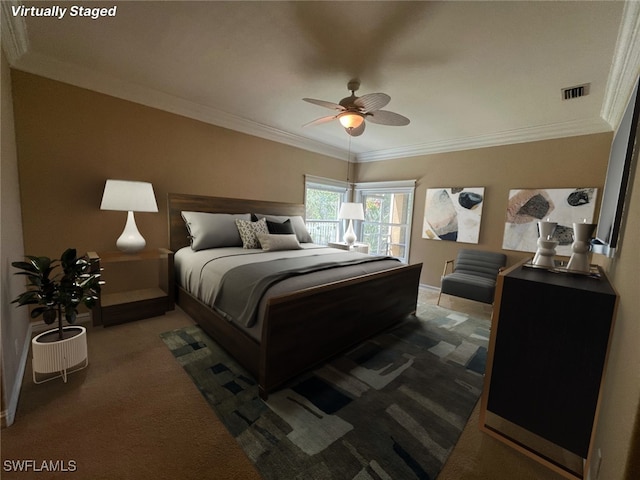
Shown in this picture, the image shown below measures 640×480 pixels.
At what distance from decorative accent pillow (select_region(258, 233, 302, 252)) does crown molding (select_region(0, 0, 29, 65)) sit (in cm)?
244

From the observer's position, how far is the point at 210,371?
195 cm

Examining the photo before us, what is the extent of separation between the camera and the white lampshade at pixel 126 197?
244 centimetres

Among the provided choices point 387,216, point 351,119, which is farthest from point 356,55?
point 387,216

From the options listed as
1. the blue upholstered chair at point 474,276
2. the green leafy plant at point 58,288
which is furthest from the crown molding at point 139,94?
the blue upholstered chair at point 474,276

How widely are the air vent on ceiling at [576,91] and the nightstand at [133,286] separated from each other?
4.29 metres

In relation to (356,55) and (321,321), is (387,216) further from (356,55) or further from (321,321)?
(321,321)

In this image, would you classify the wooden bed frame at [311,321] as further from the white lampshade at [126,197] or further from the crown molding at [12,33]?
the crown molding at [12,33]

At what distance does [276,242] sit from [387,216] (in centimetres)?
293

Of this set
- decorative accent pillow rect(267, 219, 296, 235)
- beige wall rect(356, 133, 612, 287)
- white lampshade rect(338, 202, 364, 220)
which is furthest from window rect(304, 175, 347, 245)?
decorative accent pillow rect(267, 219, 296, 235)

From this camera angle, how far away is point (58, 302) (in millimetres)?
1708

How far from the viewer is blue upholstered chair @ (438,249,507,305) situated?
3.21 m

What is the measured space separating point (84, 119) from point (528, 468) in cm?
432

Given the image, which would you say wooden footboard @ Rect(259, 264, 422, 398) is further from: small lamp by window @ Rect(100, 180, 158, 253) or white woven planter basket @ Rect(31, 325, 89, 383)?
small lamp by window @ Rect(100, 180, 158, 253)

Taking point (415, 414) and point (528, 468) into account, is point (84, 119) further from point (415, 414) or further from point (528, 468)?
point (528, 468)
